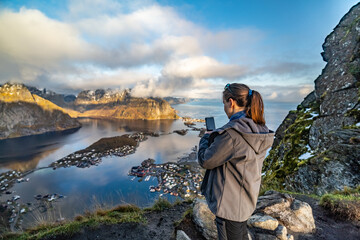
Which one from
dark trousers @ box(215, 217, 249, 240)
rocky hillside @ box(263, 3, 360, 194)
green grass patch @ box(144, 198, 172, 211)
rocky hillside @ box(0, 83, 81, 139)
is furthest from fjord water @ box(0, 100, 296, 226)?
rocky hillside @ box(0, 83, 81, 139)

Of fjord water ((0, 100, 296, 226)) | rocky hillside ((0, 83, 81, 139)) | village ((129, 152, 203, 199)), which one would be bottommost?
fjord water ((0, 100, 296, 226))

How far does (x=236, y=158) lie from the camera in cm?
135

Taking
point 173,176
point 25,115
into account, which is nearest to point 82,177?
point 173,176

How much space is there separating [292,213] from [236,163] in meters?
2.86

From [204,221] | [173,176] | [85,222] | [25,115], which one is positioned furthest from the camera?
[25,115]

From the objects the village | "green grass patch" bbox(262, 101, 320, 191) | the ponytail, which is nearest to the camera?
the ponytail

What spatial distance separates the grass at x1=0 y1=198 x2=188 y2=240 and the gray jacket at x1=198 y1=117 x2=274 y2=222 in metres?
2.11

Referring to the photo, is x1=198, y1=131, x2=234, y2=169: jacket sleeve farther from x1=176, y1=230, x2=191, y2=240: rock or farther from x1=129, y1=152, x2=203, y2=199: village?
x1=129, y1=152, x2=203, y2=199: village

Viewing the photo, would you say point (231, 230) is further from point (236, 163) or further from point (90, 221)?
point (90, 221)

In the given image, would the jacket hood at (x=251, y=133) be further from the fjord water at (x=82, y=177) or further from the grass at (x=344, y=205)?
the fjord water at (x=82, y=177)

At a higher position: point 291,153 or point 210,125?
point 210,125

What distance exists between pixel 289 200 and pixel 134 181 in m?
46.5

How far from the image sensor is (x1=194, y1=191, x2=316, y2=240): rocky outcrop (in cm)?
260

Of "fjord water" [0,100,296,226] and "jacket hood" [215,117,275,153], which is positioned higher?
"jacket hood" [215,117,275,153]
